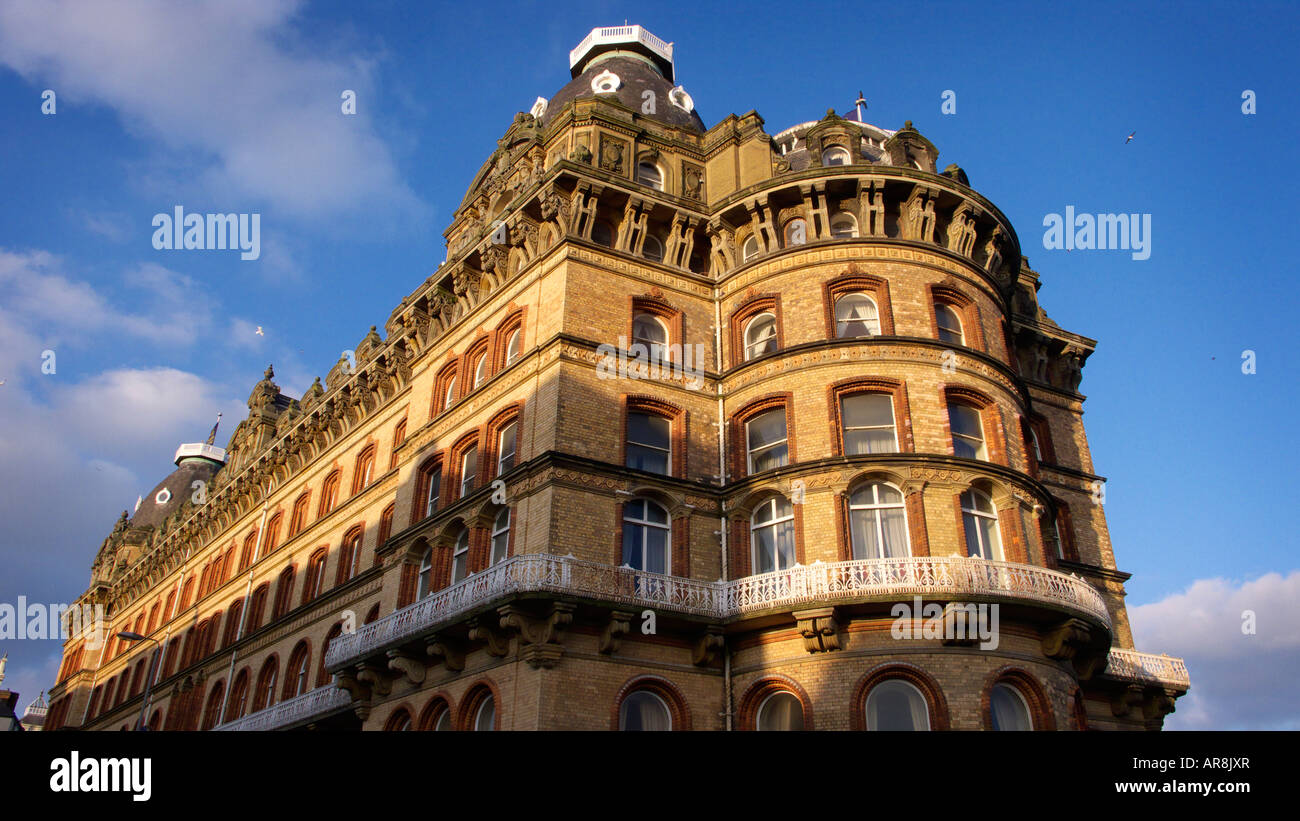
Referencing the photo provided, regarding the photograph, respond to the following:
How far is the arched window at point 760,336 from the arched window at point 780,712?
29.3 feet

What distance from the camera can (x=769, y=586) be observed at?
21297mm

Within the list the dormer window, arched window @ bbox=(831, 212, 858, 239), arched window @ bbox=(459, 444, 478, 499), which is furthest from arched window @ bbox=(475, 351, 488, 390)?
the dormer window

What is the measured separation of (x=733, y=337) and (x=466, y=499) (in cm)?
838

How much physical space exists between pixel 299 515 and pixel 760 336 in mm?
23301

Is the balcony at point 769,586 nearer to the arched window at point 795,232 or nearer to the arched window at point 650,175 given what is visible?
the arched window at point 795,232

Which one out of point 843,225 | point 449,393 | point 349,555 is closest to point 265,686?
point 349,555

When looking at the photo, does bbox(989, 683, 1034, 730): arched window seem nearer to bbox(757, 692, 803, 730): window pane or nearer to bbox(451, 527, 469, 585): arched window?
bbox(757, 692, 803, 730): window pane

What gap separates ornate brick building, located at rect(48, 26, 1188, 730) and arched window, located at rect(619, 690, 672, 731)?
0.33ft

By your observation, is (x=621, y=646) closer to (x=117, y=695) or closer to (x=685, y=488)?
(x=685, y=488)

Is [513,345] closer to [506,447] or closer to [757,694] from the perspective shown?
[506,447]

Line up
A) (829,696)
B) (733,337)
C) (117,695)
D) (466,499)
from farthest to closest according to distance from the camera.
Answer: (117,695), (733,337), (466,499), (829,696)

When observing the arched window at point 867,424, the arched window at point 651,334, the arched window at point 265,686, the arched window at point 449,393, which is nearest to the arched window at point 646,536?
the arched window at point 651,334

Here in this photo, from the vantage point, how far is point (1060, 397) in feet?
107
